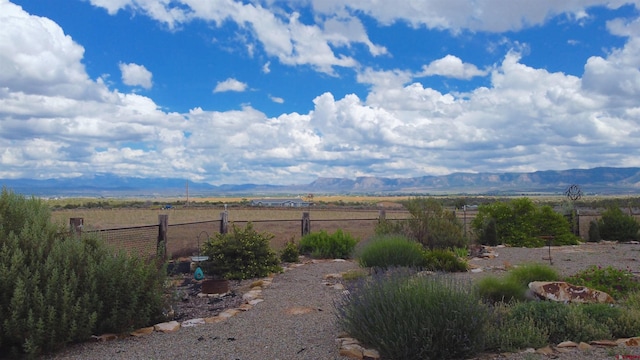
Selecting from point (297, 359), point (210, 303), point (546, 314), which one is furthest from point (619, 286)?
point (210, 303)

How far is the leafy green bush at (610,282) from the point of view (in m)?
9.24

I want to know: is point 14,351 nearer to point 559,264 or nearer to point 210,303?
point 210,303

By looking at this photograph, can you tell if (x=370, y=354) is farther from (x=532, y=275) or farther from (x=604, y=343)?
(x=532, y=275)

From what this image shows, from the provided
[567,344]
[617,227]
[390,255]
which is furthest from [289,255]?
[617,227]

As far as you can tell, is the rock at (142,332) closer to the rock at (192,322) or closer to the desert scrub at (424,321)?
the rock at (192,322)

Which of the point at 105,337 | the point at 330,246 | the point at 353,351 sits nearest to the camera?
the point at 353,351

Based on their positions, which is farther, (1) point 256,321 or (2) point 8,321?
(1) point 256,321

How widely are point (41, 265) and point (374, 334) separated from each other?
4111mm

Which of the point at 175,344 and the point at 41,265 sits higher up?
the point at 41,265

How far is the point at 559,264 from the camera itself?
13711 mm

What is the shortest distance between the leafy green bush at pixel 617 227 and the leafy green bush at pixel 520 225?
85.3 inches

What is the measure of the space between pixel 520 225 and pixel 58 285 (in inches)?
672

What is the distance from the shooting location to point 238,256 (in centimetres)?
1214

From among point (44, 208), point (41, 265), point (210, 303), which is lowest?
point (210, 303)
